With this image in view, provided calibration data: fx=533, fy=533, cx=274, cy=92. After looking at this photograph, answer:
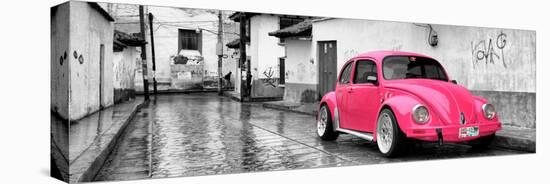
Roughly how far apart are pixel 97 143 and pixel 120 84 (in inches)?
65.0

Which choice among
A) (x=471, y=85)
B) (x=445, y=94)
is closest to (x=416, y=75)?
(x=445, y=94)

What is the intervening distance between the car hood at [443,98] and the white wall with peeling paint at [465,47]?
1366 millimetres

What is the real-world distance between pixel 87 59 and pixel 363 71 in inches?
153

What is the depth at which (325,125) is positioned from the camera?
340 inches

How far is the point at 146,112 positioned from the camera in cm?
899

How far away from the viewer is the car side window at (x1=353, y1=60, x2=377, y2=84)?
7.74m

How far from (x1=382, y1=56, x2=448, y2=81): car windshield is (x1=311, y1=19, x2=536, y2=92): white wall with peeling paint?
1.98 ft

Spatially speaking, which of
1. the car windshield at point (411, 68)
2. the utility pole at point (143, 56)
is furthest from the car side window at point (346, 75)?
the utility pole at point (143, 56)

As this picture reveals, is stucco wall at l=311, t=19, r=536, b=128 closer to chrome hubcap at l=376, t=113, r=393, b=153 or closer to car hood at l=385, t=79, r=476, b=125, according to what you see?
car hood at l=385, t=79, r=476, b=125

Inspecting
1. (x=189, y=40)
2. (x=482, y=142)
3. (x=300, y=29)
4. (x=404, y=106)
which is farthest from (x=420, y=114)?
(x=300, y=29)

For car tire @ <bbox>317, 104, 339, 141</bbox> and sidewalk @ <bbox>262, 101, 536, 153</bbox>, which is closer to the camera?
sidewalk @ <bbox>262, 101, 536, 153</bbox>

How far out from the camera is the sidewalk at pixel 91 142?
5.84m

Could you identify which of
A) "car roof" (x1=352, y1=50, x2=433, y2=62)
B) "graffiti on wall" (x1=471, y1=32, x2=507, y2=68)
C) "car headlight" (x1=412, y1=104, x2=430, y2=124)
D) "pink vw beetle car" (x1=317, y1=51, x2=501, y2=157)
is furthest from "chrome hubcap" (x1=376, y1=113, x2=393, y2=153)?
"graffiti on wall" (x1=471, y1=32, x2=507, y2=68)

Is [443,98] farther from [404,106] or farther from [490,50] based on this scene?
[490,50]
